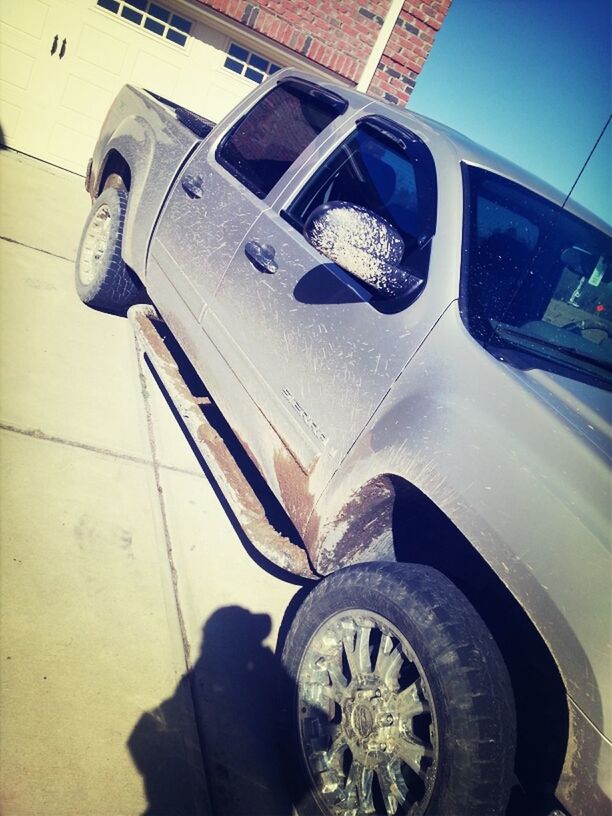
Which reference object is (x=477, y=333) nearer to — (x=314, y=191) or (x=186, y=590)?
(x=314, y=191)

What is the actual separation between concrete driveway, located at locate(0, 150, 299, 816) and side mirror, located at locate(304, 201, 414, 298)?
5.26ft

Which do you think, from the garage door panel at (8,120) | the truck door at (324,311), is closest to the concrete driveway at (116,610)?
the truck door at (324,311)

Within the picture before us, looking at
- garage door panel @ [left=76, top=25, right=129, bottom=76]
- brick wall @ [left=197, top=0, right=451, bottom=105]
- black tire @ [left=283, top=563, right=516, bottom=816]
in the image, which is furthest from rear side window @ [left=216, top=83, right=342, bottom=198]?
garage door panel @ [left=76, top=25, right=129, bottom=76]

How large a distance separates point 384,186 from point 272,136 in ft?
3.19

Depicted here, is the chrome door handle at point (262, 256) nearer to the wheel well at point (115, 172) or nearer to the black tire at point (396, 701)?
the black tire at point (396, 701)

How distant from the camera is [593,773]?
3.85 ft

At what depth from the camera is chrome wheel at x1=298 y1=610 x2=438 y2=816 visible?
5.01ft

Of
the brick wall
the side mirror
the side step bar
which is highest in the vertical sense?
the brick wall

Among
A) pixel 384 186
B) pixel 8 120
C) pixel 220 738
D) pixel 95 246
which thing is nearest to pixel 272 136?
pixel 384 186

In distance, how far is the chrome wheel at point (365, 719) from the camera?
A: 1.53 meters

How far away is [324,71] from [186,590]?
7.98 meters

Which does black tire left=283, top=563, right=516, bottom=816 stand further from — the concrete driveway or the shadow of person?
the concrete driveway

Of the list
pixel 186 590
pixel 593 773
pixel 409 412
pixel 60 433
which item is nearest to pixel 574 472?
pixel 409 412

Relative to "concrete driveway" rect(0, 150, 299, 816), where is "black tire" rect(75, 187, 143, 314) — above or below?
above
